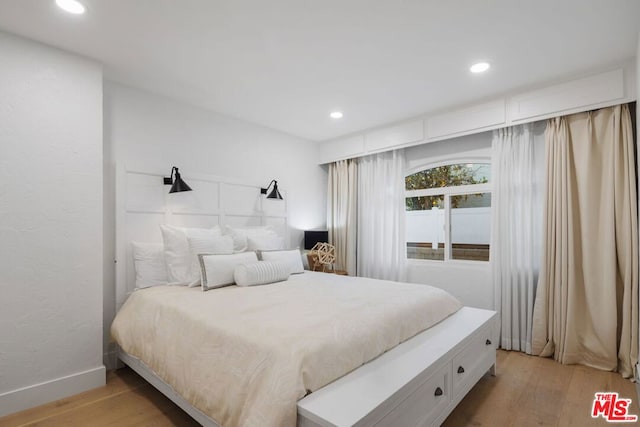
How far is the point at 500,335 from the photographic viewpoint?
132 inches

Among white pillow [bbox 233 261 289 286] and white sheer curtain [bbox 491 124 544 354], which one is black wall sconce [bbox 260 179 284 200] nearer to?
white pillow [bbox 233 261 289 286]

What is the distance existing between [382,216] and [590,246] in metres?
2.14

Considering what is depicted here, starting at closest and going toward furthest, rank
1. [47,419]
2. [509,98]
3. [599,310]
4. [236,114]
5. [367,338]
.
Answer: [367,338] → [47,419] → [599,310] → [509,98] → [236,114]

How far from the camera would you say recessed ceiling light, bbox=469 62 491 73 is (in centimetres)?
269

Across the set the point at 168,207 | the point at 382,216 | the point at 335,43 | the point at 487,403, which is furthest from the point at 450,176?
the point at 168,207

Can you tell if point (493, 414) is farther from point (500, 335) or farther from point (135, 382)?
point (135, 382)

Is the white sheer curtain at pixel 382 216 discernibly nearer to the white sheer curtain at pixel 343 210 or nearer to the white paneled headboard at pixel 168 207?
the white sheer curtain at pixel 343 210

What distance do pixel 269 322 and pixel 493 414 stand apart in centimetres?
156

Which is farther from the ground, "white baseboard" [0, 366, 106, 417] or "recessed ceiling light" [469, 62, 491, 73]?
"recessed ceiling light" [469, 62, 491, 73]

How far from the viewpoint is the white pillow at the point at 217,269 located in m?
2.67

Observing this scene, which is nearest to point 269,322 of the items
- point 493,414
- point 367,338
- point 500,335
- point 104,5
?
point 367,338

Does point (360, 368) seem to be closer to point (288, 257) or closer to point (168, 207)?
point (288, 257)

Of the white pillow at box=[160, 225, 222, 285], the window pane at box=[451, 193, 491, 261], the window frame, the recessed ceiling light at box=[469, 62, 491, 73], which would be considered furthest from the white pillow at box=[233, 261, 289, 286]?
the recessed ceiling light at box=[469, 62, 491, 73]

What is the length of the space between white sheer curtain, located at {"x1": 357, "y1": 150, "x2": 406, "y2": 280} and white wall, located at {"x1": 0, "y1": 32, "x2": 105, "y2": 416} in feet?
9.92
